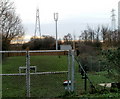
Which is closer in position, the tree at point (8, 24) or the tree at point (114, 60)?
the tree at point (114, 60)

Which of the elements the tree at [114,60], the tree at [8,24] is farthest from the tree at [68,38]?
the tree at [114,60]

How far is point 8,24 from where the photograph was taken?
32.4 m

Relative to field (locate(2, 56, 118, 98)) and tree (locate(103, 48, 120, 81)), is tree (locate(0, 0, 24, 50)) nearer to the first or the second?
field (locate(2, 56, 118, 98))

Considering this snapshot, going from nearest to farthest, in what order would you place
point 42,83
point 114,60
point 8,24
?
point 114,60
point 42,83
point 8,24

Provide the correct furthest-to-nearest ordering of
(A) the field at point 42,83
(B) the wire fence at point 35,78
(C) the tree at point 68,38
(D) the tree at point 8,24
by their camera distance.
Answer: (C) the tree at point 68,38 < (D) the tree at point 8,24 < (A) the field at point 42,83 < (B) the wire fence at point 35,78

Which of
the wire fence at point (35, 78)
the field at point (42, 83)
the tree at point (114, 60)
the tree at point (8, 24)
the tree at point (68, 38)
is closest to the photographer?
the wire fence at point (35, 78)

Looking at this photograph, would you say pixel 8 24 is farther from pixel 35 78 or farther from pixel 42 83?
pixel 42 83

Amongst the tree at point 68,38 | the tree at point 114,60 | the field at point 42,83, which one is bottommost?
the field at point 42,83

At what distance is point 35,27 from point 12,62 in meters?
24.4

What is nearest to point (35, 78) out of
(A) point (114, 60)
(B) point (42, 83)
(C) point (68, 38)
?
(B) point (42, 83)

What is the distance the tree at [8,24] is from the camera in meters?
29.8

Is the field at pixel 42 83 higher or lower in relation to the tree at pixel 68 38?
lower

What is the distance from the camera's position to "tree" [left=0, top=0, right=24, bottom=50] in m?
29.8

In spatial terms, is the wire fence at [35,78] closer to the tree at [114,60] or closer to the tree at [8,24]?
the tree at [114,60]
